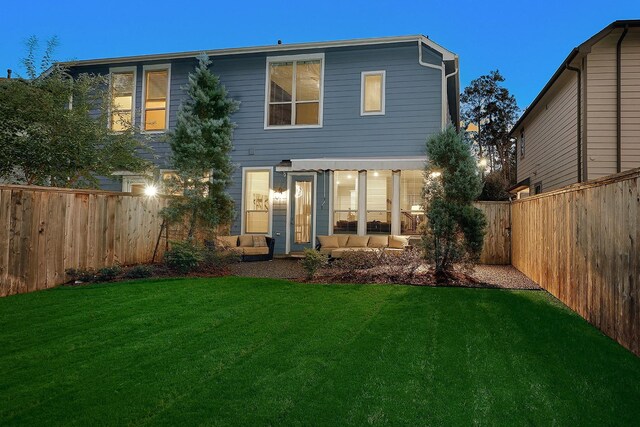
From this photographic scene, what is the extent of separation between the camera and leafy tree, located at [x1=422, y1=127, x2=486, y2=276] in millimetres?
8164

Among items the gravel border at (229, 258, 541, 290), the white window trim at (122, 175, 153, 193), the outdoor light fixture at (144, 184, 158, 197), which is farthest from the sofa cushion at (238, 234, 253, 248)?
the white window trim at (122, 175, 153, 193)

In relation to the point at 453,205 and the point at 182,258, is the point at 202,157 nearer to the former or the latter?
the point at 182,258

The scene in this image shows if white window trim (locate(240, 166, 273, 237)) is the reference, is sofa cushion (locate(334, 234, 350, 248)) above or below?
below

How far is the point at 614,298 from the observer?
4.47m

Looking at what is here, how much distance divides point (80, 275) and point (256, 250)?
4925 mm

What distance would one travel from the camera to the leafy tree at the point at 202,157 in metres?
10.6

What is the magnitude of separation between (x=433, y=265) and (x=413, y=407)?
6062 mm

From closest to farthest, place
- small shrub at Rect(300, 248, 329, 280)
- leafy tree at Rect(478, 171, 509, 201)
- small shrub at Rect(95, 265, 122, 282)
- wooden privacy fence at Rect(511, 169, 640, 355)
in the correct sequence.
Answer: wooden privacy fence at Rect(511, 169, 640, 355)
small shrub at Rect(95, 265, 122, 282)
small shrub at Rect(300, 248, 329, 280)
leafy tree at Rect(478, 171, 509, 201)

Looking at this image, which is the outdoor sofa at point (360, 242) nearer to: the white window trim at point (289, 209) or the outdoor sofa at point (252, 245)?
the white window trim at point (289, 209)

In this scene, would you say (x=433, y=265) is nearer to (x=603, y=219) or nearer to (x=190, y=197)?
(x=603, y=219)

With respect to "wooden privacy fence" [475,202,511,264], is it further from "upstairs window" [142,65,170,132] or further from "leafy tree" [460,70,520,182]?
"leafy tree" [460,70,520,182]

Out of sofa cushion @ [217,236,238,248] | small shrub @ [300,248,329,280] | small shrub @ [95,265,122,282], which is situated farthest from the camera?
sofa cushion @ [217,236,238,248]

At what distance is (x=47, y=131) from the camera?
9609mm

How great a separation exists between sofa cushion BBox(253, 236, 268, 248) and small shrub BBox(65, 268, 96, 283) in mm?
4890
